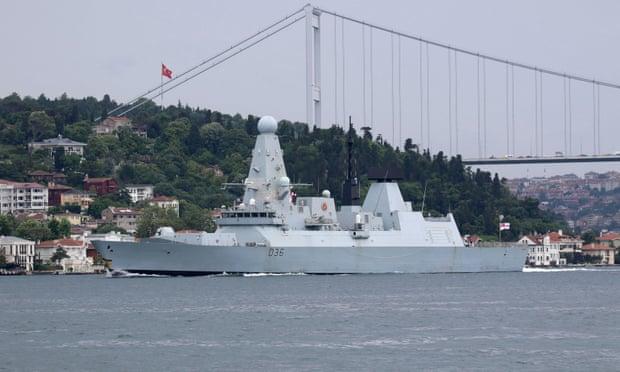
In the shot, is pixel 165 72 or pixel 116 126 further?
pixel 116 126

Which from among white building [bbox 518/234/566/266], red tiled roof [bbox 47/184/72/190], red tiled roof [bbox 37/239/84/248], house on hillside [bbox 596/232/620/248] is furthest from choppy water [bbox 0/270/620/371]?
house on hillside [bbox 596/232/620/248]

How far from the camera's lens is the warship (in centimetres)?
5697

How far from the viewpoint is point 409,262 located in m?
62.8

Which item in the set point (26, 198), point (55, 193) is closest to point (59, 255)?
point (26, 198)

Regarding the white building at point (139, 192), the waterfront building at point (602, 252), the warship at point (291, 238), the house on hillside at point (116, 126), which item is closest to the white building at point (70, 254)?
the warship at point (291, 238)

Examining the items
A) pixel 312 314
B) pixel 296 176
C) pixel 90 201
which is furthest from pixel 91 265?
pixel 312 314

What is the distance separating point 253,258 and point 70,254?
26.6m

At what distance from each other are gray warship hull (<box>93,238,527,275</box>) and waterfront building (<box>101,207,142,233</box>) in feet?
117

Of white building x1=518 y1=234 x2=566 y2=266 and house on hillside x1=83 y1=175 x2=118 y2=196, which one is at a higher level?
house on hillside x1=83 y1=175 x2=118 y2=196

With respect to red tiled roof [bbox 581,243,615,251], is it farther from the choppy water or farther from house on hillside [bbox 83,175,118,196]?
the choppy water

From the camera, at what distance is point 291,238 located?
57.8 m

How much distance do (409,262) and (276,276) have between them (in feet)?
22.5

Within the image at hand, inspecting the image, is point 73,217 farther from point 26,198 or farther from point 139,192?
point 139,192

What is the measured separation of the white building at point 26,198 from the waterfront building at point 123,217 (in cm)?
721
